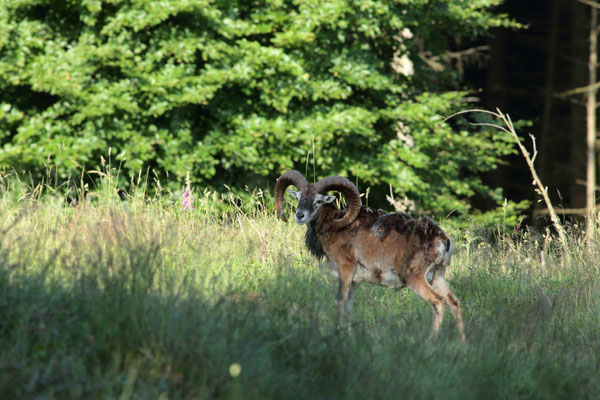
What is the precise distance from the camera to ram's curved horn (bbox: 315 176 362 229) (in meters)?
8.04

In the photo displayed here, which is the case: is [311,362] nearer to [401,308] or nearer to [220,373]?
[220,373]

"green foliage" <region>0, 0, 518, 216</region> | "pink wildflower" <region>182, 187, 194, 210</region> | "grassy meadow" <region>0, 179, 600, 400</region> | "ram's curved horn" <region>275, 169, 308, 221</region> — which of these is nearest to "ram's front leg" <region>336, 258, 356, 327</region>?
"grassy meadow" <region>0, 179, 600, 400</region>

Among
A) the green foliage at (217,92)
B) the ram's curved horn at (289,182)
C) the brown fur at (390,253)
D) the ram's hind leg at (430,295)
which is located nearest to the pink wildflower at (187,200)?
the ram's curved horn at (289,182)

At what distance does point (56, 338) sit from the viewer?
4816 millimetres

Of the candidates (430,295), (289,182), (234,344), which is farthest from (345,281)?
(234,344)

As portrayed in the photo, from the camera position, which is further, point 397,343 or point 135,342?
point 397,343

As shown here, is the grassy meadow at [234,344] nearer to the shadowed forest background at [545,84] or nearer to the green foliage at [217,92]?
the green foliage at [217,92]

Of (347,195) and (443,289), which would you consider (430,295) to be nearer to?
(443,289)

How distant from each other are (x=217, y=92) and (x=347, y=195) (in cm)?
677

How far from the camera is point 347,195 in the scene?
8.16 meters

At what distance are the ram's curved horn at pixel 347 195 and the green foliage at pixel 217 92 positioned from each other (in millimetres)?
5247


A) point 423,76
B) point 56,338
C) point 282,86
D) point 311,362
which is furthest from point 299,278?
point 423,76

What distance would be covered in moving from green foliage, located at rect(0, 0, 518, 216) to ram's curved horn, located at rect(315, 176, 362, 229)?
525 cm

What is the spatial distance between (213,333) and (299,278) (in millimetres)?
3521
